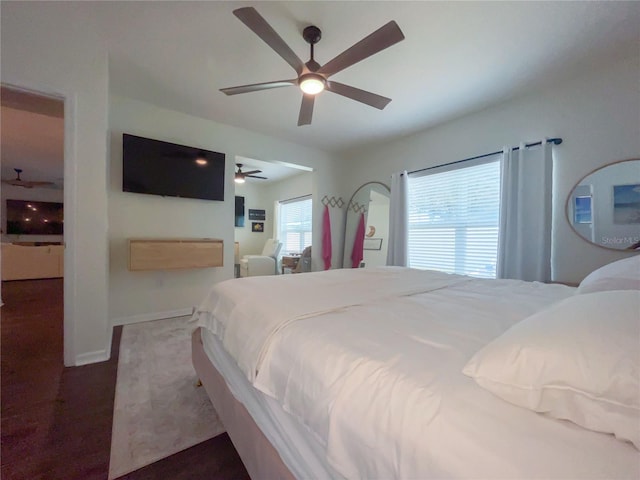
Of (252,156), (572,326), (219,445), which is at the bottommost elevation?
(219,445)

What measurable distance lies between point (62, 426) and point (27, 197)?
7.74m

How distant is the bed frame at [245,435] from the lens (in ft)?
2.86

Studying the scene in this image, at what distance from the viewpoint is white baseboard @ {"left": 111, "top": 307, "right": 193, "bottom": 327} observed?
9.53 feet

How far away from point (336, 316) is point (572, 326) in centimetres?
67

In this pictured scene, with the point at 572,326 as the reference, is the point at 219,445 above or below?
below

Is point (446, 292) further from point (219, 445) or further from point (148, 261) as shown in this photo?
point (148, 261)

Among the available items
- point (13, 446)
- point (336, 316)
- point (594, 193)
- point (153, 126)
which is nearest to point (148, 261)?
point (153, 126)

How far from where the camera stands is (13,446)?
123cm

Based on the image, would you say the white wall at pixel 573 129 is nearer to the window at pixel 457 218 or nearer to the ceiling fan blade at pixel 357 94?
the window at pixel 457 218

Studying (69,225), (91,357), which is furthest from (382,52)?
(91,357)

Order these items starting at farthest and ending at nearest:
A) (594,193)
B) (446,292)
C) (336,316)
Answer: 1. (594,193)
2. (446,292)
3. (336,316)

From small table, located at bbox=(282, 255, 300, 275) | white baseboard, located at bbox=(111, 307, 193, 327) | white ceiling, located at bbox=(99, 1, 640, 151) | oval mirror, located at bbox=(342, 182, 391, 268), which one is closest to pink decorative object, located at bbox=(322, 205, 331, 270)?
oval mirror, located at bbox=(342, 182, 391, 268)

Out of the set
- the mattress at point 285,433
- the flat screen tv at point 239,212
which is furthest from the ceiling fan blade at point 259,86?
the flat screen tv at point 239,212

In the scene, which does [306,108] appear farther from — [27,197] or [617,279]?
[27,197]
